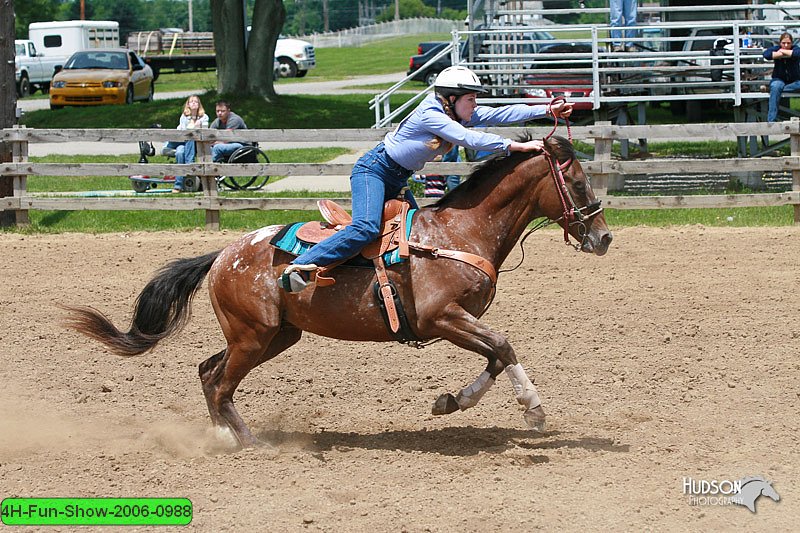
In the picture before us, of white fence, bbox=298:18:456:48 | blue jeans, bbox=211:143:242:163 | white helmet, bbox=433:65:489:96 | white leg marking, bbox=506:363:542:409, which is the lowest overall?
white leg marking, bbox=506:363:542:409

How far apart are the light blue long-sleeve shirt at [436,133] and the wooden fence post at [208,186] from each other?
24.3ft

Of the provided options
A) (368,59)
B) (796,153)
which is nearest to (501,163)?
(796,153)

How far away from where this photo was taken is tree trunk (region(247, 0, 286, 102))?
26.0m

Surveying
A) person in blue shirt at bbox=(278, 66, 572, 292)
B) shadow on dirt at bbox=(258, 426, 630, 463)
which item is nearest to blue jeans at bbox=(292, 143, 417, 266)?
person in blue shirt at bbox=(278, 66, 572, 292)

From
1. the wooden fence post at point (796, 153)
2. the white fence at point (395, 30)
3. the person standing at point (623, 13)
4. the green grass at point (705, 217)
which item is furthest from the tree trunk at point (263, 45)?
the white fence at point (395, 30)

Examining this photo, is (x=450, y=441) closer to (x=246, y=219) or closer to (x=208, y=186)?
(x=208, y=186)

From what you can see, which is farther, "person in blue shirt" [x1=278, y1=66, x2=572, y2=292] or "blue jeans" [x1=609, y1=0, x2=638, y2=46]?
"blue jeans" [x1=609, y1=0, x2=638, y2=46]

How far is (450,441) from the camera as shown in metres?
6.83

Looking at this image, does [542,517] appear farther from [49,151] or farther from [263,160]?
[49,151]

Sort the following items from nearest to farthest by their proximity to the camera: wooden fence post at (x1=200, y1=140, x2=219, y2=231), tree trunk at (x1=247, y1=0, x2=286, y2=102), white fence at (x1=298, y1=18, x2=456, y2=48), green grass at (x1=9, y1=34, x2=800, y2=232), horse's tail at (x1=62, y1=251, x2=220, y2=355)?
horse's tail at (x1=62, y1=251, x2=220, y2=355) < wooden fence post at (x1=200, y1=140, x2=219, y2=231) < green grass at (x1=9, y1=34, x2=800, y2=232) < tree trunk at (x1=247, y1=0, x2=286, y2=102) < white fence at (x1=298, y1=18, x2=456, y2=48)

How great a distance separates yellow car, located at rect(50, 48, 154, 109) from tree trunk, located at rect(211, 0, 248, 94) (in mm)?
4530

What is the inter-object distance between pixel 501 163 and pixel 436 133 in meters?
0.53

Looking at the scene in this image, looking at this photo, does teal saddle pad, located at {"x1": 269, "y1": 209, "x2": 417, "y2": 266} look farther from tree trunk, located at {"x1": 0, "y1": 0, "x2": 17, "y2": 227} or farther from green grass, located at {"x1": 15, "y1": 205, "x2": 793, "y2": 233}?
tree trunk, located at {"x1": 0, "y1": 0, "x2": 17, "y2": 227}

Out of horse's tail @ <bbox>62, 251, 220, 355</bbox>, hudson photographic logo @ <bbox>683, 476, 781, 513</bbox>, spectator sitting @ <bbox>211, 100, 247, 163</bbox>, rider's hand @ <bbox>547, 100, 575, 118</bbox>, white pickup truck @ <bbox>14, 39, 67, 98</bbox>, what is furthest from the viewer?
white pickup truck @ <bbox>14, 39, 67, 98</bbox>
